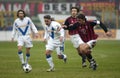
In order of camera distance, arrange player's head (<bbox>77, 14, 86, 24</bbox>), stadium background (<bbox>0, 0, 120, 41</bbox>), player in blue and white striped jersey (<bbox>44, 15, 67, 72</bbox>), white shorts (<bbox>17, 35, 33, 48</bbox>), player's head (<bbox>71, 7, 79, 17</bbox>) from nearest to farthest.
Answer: player's head (<bbox>77, 14, 86, 24</bbox>) → player in blue and white striped jersey (<bbox>44, 15, 67, 72</bbox>) → white shorts (<bbox>17, 35, 33, 48</bbox>) → player's head (<bbox>71, 7, 79, 17</bbox>) → stadium background (<bbox>0, 0, 120, 41</bbox>)

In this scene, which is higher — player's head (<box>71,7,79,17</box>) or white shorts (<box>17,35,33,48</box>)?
player's head (<box>71,7,79,17</box>)

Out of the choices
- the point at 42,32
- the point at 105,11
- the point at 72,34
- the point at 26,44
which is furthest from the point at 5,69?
the point at 105,11

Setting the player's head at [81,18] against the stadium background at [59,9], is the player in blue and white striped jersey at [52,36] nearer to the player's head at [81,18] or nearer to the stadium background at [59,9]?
the player's head at [81,18]

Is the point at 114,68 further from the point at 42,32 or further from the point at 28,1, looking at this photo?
the point at 28,1

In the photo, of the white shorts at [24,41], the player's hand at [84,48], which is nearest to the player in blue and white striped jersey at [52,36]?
the white shorts at [24,41]

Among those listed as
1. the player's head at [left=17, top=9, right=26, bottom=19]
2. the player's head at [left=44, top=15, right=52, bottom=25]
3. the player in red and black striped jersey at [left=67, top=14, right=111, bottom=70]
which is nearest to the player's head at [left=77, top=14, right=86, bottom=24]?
the player in red and black striped jersey at [left=67, top=14, right=111, bottom=70]

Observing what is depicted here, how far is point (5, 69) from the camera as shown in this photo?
62.3 ft

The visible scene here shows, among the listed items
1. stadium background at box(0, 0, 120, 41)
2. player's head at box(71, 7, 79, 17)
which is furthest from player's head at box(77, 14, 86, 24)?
stadium background at box(0, 0, 120, 41)

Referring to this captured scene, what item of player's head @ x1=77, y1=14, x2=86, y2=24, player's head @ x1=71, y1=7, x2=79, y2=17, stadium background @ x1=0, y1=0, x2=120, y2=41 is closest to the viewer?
player's head @ x1=77, y1=14, x2=86, y2=24

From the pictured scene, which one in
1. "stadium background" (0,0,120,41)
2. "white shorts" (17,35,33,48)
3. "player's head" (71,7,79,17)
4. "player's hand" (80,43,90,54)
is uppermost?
"player's head" (71,7,79,17)

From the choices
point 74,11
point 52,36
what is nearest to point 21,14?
point 52,36

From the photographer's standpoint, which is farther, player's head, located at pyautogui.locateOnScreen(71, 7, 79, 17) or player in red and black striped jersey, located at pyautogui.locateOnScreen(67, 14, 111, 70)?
player's head, located at pyautogui.locateOnScreen(71, 7, 79, 17)

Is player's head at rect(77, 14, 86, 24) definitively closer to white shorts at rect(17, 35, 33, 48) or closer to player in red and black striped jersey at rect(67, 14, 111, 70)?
player in red and black striped jersey at rect(67, 14, 111, 70)

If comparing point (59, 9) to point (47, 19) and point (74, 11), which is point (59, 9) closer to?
point (74, 11)
